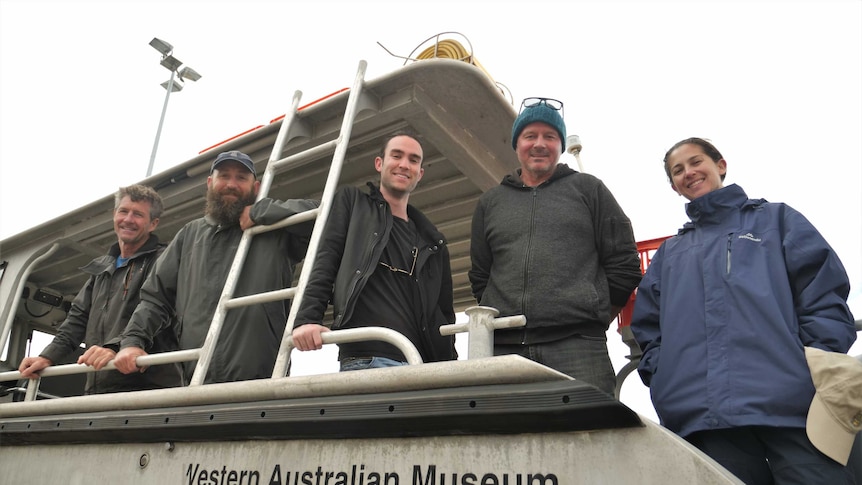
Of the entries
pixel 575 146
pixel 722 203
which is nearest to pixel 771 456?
pixel 722 203

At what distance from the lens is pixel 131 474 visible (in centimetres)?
239

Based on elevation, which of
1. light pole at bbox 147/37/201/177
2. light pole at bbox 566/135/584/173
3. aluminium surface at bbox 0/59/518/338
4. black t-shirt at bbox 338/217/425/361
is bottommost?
black t-shirt at bbox 338/217/425/361

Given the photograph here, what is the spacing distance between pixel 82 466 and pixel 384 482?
154 centimetres

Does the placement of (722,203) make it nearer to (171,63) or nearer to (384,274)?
(384,274)

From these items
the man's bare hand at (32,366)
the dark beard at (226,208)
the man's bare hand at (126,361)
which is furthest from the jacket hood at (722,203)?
the man's bare hand at (32,366)

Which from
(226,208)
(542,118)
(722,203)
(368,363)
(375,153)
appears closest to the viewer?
(722,203)

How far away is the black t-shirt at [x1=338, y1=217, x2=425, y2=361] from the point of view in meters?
2.45

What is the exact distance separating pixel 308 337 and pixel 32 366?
6.58 feet

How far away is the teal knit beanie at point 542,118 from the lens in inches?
106

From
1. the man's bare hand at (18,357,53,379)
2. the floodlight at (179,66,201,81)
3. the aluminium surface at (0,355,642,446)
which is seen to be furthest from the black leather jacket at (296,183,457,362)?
the floodlight at (179,66,201,81)

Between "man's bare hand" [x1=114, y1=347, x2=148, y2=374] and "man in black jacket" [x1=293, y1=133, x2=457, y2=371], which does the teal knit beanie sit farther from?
"man's bare hand" [x1=114, y1=347, x2=148, y2=374]

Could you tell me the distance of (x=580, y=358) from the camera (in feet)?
7.48

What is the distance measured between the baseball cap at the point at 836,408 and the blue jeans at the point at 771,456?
0.16ft

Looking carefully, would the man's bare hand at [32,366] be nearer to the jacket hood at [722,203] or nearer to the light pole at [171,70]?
the jacket hood at [722,203]
